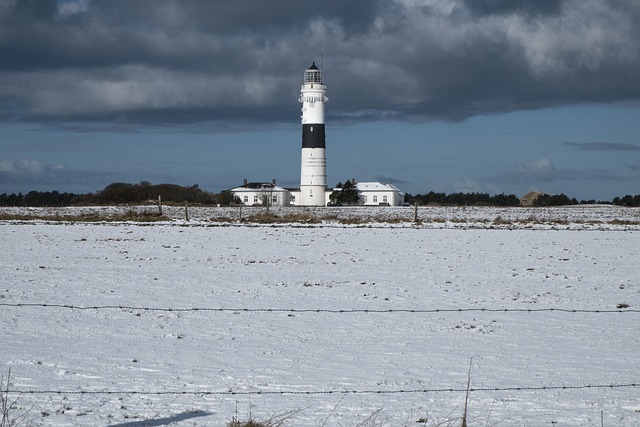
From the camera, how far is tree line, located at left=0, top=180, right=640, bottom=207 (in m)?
79.2

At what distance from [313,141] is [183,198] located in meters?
15.6

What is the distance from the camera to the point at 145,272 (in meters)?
21.0

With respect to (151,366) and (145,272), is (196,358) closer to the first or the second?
(151,366)

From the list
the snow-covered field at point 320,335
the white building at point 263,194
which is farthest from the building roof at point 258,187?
the snow-covered field at point 320,335

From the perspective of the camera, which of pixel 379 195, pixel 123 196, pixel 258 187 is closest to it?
pixel 123 196

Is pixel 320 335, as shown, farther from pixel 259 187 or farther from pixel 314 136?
pixel 259 187

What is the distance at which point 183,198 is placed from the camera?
8600 centimetres

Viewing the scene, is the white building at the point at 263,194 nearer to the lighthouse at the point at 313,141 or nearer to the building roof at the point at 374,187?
the building roof at the point at 374,187

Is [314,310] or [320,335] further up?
[314,310]

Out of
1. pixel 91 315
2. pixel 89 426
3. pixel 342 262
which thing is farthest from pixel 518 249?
pixel 89 426

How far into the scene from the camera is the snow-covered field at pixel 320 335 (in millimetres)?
9086

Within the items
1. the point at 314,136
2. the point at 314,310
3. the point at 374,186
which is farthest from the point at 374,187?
the point at 314,310

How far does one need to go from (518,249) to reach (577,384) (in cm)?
1747

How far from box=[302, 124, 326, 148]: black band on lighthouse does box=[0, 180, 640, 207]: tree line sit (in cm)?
1105
